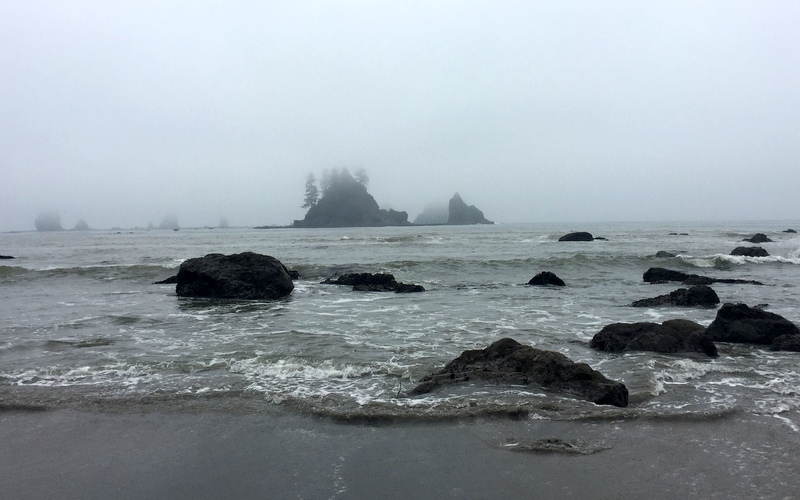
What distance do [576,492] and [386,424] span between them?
2207 millimetres

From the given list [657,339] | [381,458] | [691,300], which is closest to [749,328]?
[657,339]

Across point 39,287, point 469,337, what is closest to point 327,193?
point 39,287

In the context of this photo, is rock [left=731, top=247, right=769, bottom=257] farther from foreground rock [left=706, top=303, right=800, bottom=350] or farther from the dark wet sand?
the dark wet sand

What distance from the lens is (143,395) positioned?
6.51 meters

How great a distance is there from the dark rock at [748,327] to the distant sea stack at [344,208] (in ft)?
409

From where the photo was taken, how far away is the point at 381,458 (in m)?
4.65

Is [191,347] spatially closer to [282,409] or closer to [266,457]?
[282,409]

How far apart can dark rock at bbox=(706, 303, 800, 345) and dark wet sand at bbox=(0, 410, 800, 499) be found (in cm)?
460

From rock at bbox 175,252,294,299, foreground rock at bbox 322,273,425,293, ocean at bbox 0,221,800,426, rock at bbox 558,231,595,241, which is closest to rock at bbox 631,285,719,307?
ocean at bbox 0,221,800,426

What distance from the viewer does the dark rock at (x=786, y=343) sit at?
28.5 ft

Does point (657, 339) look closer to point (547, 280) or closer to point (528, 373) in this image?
point (528, 373)

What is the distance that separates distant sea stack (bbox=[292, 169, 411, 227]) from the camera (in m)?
A: 135

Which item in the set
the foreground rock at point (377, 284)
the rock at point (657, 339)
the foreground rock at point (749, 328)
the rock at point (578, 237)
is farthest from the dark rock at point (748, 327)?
the rock at point (578, 237)

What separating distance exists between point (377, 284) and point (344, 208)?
119588mm
